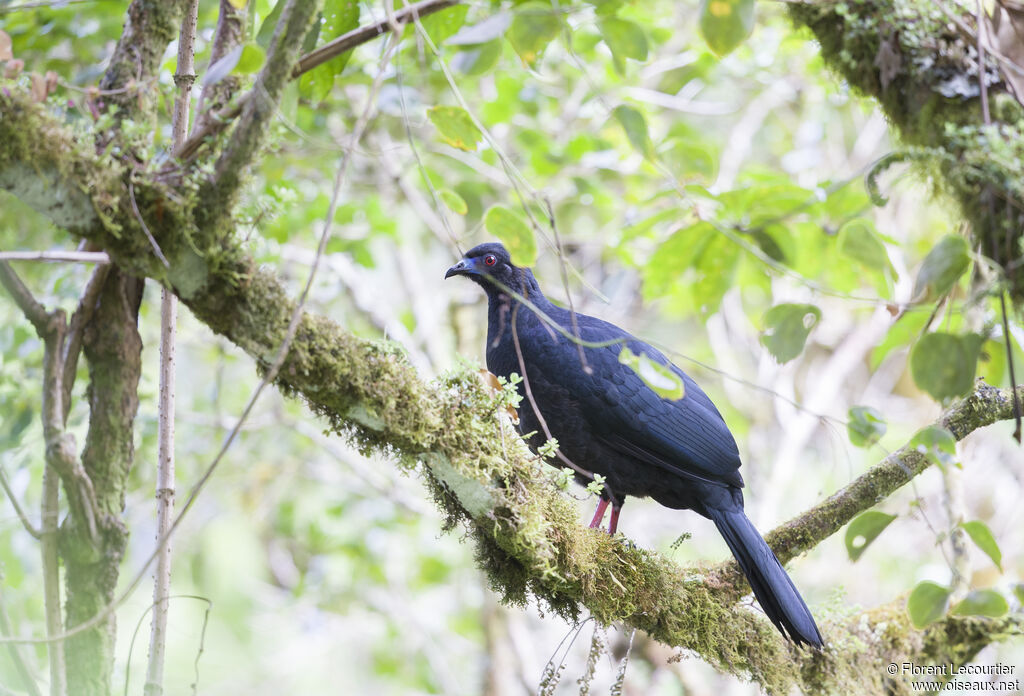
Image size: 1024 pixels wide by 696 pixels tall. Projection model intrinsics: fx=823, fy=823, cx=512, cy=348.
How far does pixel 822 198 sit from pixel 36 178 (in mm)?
3043

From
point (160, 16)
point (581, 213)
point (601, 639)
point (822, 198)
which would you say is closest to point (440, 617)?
point (581, 213)

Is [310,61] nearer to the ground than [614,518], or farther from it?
farther from it

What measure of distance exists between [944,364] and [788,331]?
2.23ft

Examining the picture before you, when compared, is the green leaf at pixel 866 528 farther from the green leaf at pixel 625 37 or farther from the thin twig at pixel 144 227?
the thin twig at pixel 144 227

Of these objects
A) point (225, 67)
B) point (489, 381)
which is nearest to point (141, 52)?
point (225, 67)

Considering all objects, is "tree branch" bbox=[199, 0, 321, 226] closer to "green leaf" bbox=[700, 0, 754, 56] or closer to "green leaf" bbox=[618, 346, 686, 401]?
"green leaf" bbox=[700, 0, 754, 56]

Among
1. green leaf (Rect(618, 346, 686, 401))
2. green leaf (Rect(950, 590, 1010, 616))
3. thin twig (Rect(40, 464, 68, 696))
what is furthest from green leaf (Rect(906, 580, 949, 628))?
thin twig (Rect(40, 464, 68, 696))

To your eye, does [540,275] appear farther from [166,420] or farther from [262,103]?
[262,103]

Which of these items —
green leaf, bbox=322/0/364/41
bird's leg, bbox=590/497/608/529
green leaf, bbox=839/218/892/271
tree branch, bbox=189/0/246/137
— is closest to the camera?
tree branch, bbox=189/0/246/137

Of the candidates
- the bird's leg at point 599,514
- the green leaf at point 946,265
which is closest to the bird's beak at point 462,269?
the bird's leg at point 599,514

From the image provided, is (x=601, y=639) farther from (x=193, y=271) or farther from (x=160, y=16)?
(x=160, y=16)

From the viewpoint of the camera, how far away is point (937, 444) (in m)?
2.19

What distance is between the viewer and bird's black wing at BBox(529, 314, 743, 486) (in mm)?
3738

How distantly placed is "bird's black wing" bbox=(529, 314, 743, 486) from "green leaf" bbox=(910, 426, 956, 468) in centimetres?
155
